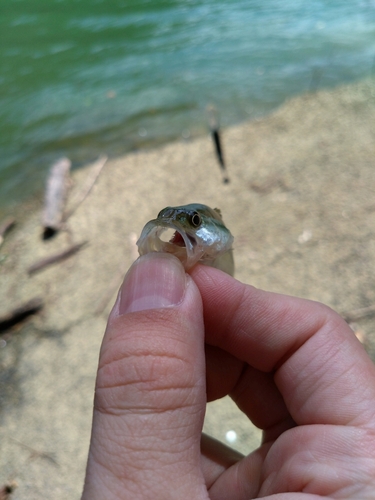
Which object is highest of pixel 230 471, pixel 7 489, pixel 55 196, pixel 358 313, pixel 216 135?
pixel 230 471

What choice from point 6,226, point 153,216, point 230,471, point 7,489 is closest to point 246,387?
point 230,471

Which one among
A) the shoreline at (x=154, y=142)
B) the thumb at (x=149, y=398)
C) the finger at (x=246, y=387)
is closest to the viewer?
the thumb at (x=149, y=398)

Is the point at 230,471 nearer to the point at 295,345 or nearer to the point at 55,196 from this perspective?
the point at 295,345

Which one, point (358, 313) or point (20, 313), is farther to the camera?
point (20, 313)

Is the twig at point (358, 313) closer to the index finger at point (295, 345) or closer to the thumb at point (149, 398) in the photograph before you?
the index finger at point (295, 345)

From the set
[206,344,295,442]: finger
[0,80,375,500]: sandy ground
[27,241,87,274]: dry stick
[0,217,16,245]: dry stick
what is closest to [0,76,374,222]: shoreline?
[0,80,375,500]: sandy ground

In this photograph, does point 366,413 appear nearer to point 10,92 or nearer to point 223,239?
point 223,239

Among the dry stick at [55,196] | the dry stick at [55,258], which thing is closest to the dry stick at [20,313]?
the dry stick at [55,258]

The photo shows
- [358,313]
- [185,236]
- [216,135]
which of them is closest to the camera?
[185,236]

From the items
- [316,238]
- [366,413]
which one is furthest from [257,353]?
[316,238]
